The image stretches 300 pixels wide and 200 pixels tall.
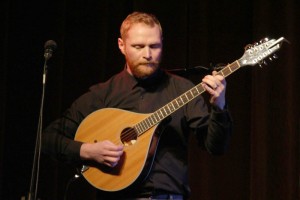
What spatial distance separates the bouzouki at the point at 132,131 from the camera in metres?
2.46

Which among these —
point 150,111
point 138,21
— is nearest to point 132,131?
point 150,111

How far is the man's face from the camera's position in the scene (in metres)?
2.69

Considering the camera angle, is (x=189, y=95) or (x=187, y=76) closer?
(x=189, y=95)

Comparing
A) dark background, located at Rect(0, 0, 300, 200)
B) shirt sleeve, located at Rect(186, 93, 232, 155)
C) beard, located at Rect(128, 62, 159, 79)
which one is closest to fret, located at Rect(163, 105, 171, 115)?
shirt sleeve, located at Rect(186, 93, 232, 155)

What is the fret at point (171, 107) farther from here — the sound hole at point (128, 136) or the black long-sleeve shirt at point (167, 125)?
the sound hole at point (128, 136)

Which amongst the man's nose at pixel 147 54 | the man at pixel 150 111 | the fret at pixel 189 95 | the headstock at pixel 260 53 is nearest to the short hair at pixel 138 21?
the man at pixel 150 111

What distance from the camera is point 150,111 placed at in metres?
2.69

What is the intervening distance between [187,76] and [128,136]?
2.65ft

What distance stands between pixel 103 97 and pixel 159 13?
4.33 feet

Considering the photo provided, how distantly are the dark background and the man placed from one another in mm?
633

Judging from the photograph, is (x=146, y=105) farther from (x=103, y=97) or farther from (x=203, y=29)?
(x=203, y=29)

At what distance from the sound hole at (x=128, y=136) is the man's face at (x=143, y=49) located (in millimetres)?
308

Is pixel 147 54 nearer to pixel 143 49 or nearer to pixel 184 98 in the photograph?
pixel 143 49

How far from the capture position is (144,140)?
102 inches
